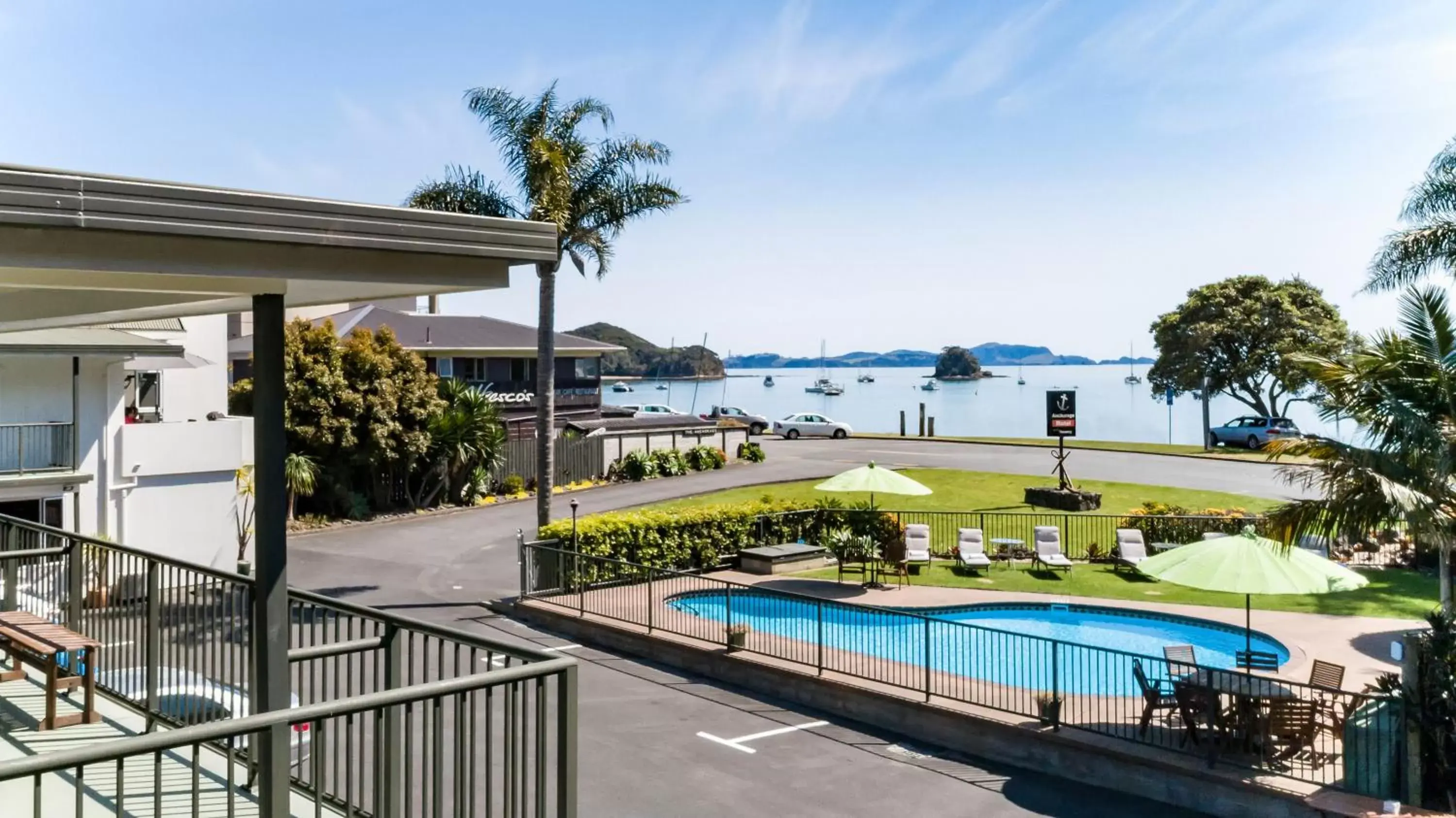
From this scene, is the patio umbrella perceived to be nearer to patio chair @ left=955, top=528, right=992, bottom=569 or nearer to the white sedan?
patio chair @ left=955, top=528, right=992, bottom=569

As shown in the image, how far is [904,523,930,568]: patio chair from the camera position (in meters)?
24.7

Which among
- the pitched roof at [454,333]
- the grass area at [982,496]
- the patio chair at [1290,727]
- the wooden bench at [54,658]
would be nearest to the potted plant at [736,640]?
the patio chair at [1290,727]

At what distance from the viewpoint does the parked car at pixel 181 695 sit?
7.24m

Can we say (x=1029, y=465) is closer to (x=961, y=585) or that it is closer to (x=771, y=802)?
(x=961, y=585)

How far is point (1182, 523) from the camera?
26312 mm

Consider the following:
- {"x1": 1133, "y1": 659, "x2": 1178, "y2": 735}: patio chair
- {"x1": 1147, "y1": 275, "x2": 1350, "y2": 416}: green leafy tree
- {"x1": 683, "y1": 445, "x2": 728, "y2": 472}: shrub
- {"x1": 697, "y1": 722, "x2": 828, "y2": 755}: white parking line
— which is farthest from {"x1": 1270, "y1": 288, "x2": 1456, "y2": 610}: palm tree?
{"x1": 1147, "y1": 275, "x2": 1350, "y2": 416}: green leafy tree

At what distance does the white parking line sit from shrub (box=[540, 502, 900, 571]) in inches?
301

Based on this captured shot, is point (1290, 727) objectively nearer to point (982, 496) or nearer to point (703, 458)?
point (982, 496)

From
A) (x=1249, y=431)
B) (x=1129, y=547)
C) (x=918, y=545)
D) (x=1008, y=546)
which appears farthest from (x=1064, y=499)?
(x=1249, y=431)

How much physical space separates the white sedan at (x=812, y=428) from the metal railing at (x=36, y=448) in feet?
126

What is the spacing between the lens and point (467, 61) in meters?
25.4

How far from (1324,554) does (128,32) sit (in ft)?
86.5

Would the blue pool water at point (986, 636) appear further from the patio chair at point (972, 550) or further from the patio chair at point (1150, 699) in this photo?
the patio chair at point (972, 550)

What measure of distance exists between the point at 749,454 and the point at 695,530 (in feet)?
63.4
